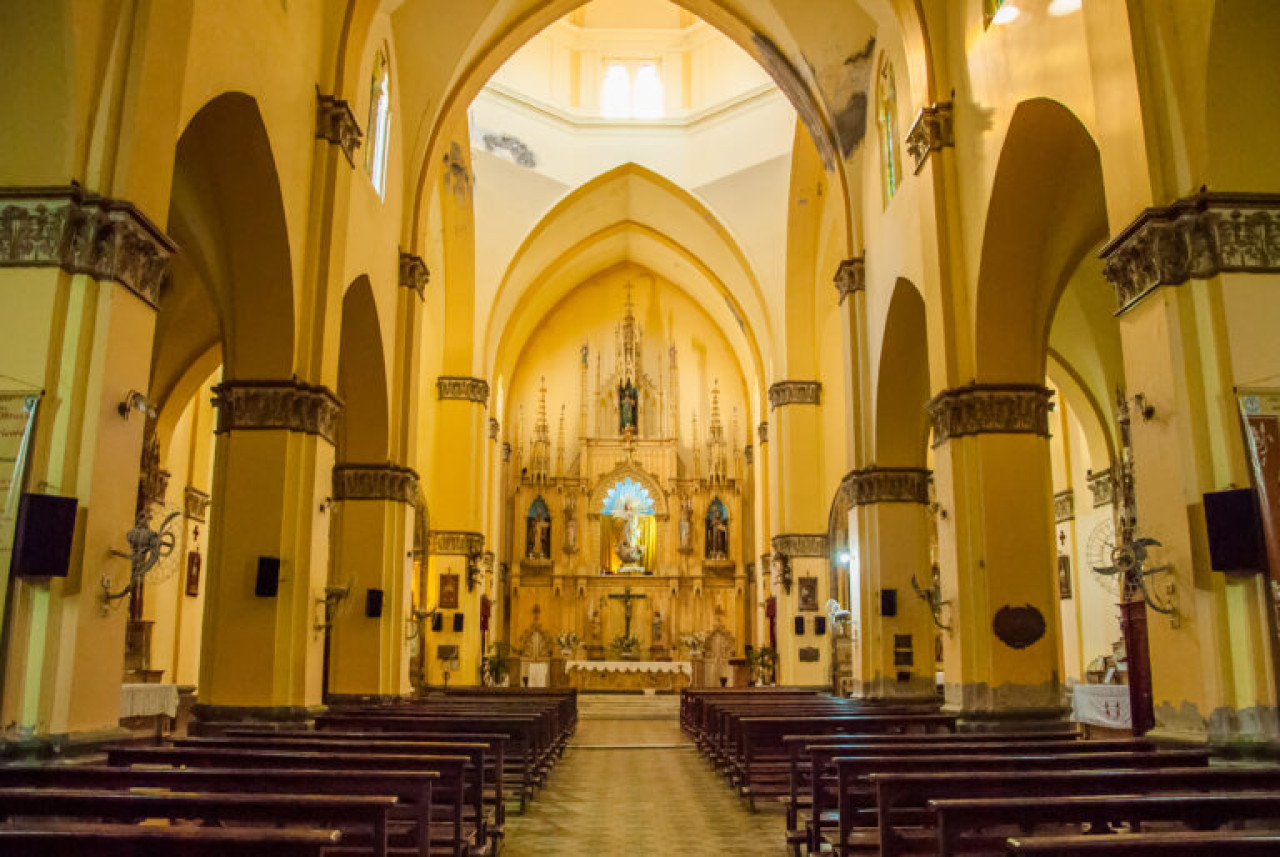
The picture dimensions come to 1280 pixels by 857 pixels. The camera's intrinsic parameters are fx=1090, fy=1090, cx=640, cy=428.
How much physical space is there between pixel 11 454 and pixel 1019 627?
32.5 feet

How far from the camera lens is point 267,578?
11.9 metres

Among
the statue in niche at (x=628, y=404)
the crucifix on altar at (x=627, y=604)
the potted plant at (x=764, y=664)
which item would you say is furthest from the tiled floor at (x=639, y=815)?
the statue in niche at (x=628, y=404)

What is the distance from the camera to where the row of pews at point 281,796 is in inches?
164

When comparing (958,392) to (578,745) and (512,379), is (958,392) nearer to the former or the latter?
(578,745)

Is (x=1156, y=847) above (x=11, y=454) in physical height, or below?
below

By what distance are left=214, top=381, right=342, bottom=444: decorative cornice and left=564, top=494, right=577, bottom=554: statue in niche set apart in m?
23.2

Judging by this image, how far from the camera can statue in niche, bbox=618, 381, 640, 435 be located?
36.6 meters

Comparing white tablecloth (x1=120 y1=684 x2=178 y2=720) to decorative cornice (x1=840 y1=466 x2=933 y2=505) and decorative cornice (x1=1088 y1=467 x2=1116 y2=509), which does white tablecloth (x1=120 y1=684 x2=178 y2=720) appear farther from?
decorative cornice (x1=1088 y1=467 x2=1116 y2=509)

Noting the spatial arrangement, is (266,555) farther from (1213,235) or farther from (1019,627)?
(1213,235)

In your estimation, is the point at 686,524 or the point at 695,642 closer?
the point at 695,642

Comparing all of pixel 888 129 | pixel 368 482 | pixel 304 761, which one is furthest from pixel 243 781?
pixel 888 129

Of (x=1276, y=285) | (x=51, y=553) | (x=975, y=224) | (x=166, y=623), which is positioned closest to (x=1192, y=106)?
(x=1276, y=285)

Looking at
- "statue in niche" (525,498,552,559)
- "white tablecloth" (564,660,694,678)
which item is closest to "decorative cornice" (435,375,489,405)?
"statue in niche" (525,498,552,559)

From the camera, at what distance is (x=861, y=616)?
1725 centimetres
